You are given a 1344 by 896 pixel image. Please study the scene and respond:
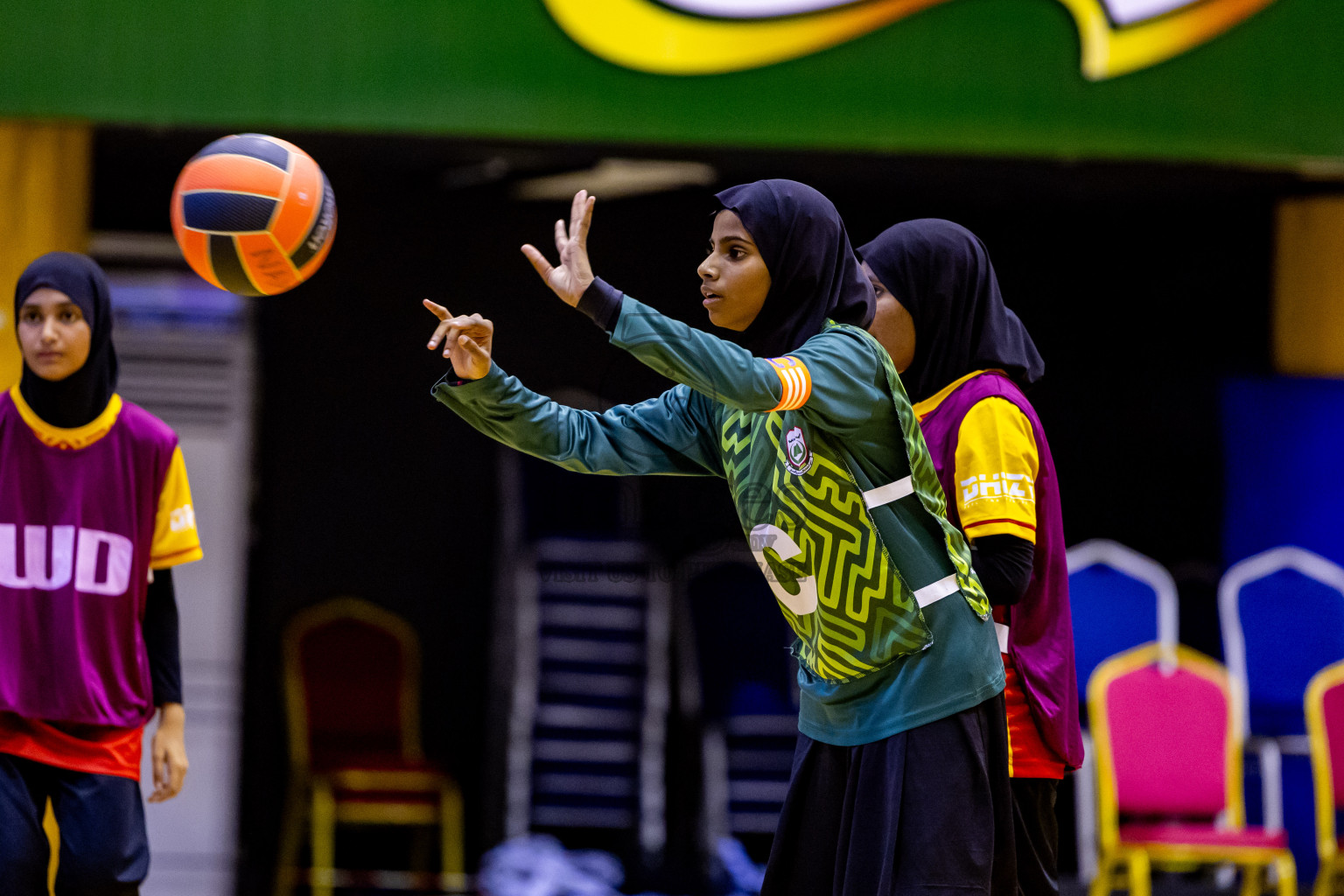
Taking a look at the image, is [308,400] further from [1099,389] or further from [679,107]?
[1099,389]

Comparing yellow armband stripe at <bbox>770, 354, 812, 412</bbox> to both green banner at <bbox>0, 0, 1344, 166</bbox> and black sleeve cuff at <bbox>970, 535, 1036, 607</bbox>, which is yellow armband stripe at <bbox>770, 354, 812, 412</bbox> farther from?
green banner at <bbox>0, 0, 1344, 166</bbox>

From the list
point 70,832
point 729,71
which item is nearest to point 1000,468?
point 70,832

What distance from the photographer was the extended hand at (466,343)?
267 centimetres

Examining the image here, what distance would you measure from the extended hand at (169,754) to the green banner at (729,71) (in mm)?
2512

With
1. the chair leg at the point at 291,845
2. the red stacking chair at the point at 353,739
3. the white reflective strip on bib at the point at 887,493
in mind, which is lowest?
the chair leg at the point at 291,845

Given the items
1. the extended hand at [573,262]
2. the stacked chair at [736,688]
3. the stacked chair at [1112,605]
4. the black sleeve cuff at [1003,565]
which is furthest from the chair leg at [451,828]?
the extended hand at [573,262]

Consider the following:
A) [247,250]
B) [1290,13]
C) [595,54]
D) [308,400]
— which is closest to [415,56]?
[595,54]

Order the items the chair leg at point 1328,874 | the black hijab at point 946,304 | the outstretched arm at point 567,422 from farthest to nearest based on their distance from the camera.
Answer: the chair leg at point 1328,874, the black hijab at point 946,304, the outstretched arm at point 567,422

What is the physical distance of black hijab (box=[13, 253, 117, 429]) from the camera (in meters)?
3.53

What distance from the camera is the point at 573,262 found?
247cm

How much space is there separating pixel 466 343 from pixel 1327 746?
4.35m

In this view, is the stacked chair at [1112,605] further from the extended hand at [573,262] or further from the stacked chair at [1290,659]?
the extended hand at [573,262]

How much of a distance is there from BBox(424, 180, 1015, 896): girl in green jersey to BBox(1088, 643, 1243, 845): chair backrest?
10.5 ft

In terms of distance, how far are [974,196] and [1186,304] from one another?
117 cm
